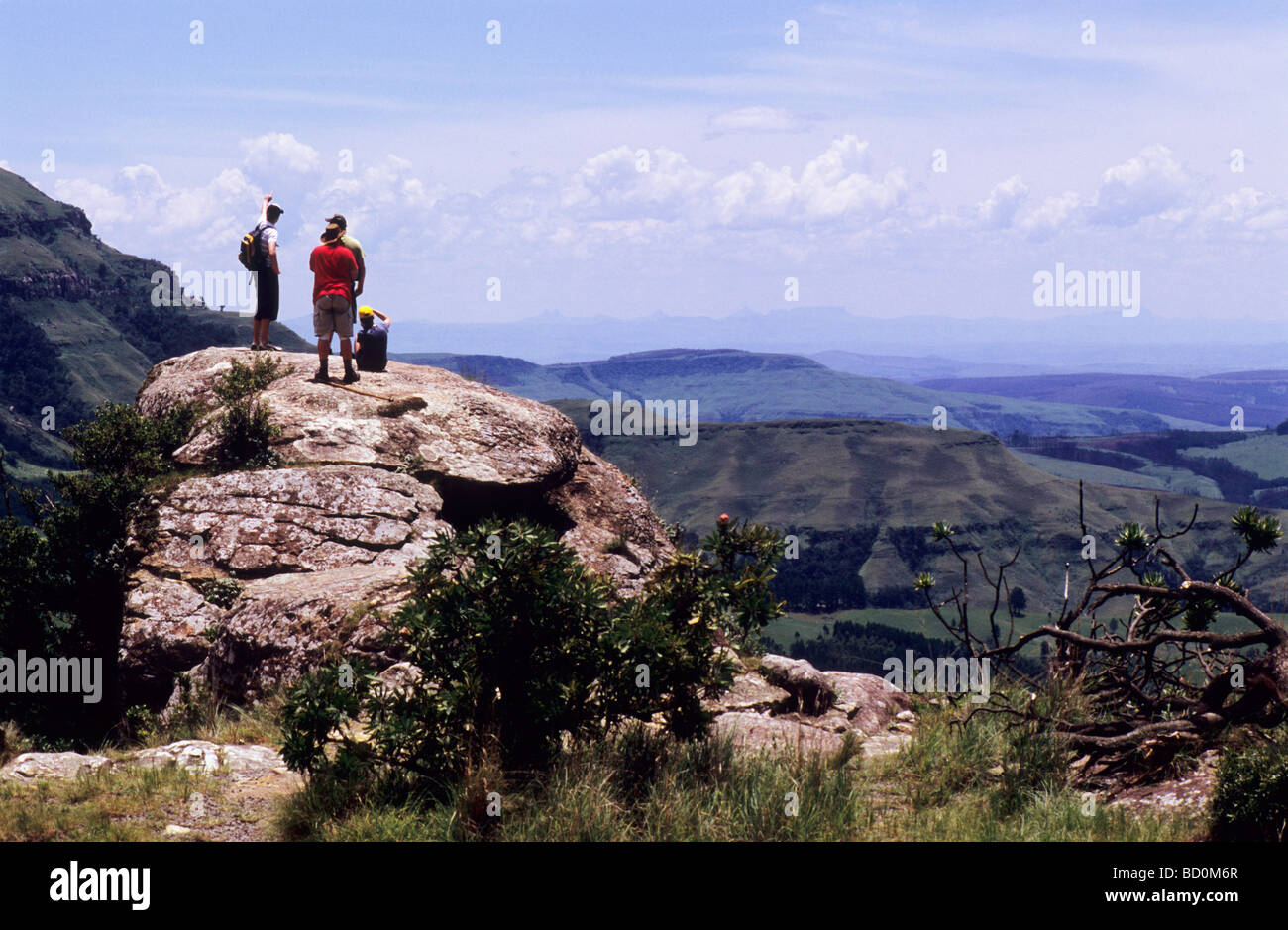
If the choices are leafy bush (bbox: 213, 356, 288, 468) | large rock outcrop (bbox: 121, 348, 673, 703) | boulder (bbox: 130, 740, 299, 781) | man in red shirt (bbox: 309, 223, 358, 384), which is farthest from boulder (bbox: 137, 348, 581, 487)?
boulder (bbox: 130, 740, 299, 781)

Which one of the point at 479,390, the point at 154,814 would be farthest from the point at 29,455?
the point at 154,814

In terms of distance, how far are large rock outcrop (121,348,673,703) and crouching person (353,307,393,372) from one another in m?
0.31

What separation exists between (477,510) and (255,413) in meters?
3.88

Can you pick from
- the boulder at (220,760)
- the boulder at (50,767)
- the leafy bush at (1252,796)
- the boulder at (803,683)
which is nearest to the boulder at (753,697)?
the boulder at (803,683)

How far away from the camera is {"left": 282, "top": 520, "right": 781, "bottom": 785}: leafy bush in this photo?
7.18m

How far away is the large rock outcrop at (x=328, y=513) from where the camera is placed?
11.1 meters

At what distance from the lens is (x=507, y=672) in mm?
7434

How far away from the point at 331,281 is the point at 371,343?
236 centimetres

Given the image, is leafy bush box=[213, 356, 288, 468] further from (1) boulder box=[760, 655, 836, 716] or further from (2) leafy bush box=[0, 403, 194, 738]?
(1) boulder box=[760, 655, 836, 716]

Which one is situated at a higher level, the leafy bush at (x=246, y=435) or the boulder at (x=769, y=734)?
the leafy bush at (x=246, y=435)

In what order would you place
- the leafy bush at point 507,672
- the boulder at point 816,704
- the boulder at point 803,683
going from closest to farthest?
the leafy bush at point 507,672 < the boulder at point 816,704 < the boulder at point 803,683

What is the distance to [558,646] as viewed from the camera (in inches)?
294

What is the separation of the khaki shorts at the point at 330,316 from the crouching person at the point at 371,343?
4.85ft

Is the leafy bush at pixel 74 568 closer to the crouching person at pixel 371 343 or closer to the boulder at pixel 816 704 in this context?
the crouching person at pixel 371 343
